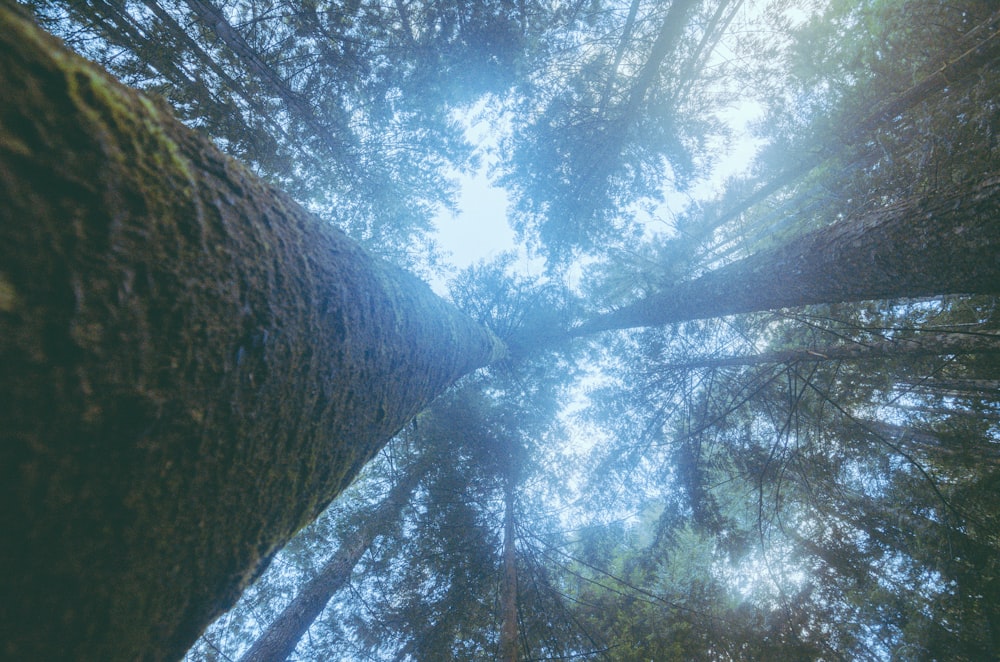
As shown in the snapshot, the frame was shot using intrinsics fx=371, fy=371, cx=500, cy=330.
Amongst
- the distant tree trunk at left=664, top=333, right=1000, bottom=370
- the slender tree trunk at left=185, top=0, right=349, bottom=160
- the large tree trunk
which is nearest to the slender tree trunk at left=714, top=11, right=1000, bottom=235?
the distant tree trunk at left=664, top=333, right=1000, bottom=370

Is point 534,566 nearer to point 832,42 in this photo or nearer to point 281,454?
point 281,454

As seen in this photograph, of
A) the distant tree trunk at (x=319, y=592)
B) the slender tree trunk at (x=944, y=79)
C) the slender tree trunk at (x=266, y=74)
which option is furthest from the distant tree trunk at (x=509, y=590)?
the slender tree trunk at (x=944, y=79)

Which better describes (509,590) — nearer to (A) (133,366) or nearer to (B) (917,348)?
(B) (917,348)

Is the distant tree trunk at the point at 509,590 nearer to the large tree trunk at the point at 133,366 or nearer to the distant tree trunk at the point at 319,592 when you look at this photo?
the distant tree trunk at the point at 319,592

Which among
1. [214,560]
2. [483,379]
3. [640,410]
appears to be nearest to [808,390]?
[640,410]

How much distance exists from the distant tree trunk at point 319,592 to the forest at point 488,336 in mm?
60

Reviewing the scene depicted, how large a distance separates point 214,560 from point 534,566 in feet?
20.6

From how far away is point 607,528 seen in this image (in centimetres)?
739

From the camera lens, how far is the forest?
1.78 ft

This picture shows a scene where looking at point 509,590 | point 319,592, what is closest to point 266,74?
point 319,592

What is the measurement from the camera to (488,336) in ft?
15.3

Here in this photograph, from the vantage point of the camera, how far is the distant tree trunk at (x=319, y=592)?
5793 millimetres

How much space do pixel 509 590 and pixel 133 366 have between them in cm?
594

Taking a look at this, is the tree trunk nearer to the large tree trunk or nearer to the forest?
the forest
